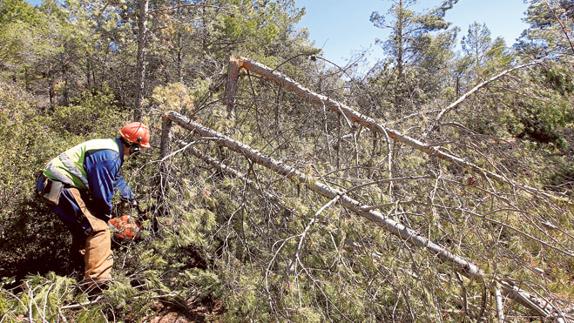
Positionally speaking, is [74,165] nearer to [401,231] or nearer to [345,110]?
[345,110]

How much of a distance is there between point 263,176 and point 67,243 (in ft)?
7.45

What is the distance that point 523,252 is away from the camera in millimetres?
2084

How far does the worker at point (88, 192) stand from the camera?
3.07 metres

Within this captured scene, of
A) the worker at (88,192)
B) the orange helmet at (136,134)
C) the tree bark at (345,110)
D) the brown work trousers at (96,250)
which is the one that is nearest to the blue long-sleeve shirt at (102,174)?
the worker at (88,192)

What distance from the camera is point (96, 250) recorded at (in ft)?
10.1

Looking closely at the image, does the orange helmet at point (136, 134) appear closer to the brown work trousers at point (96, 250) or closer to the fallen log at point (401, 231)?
the brown work trousers at point (96, 250)

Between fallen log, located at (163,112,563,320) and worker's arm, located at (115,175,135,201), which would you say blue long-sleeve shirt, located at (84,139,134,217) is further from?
fallen log, located at (163,112,563,320)

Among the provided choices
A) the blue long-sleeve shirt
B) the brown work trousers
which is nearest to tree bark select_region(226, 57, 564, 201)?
the blue long-sleeve shirt

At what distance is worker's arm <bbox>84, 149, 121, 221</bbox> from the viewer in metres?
3.14

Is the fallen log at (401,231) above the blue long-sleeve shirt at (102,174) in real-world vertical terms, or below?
above

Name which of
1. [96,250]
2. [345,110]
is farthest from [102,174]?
[345,110]

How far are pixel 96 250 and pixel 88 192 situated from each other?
1.96ft

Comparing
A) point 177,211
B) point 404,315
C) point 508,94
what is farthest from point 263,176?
point 508,94

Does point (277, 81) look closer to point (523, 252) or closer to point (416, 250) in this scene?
point (416, 250)
